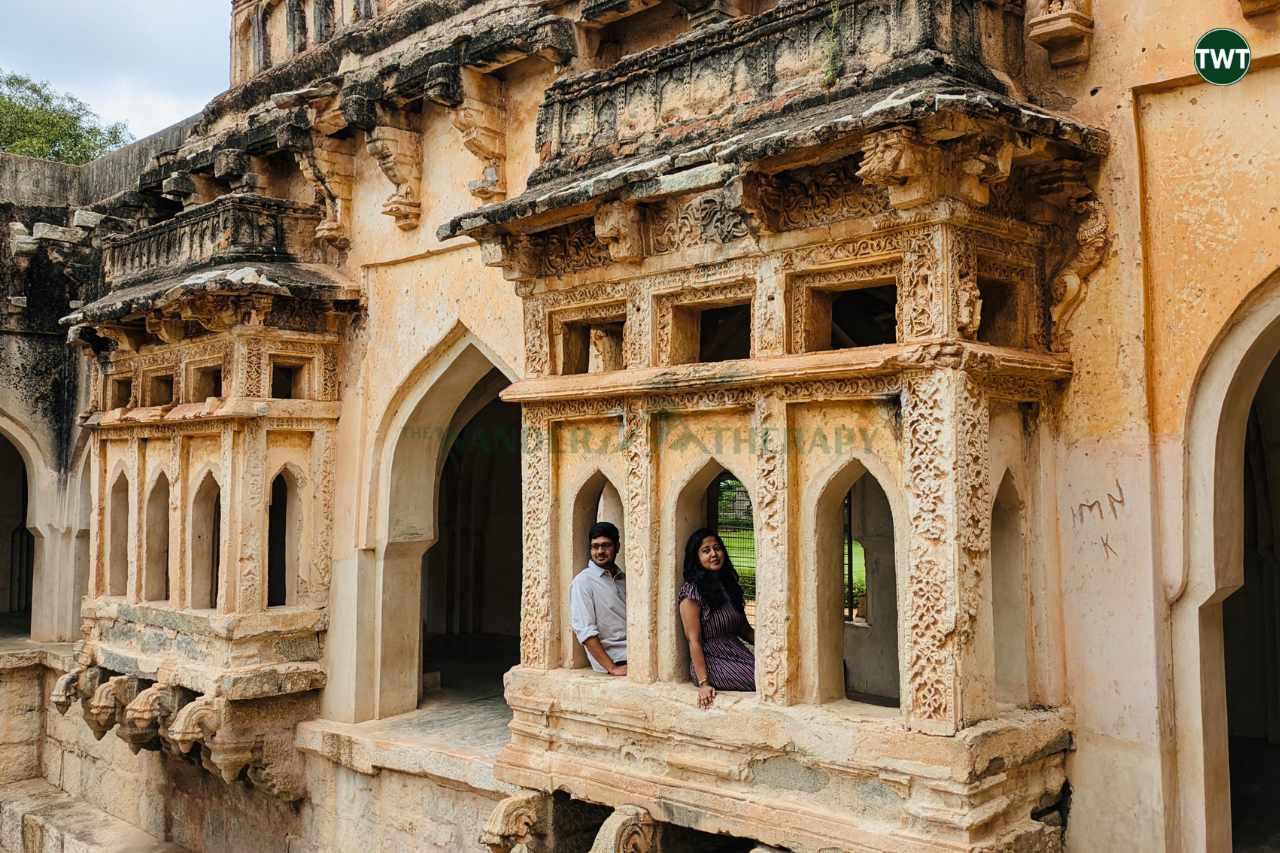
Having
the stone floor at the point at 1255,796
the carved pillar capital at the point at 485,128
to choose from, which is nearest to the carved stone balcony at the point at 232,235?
the carved pillar capital at the point at 485,128

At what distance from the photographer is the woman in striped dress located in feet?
15.8

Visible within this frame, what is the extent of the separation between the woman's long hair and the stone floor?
7.49ft

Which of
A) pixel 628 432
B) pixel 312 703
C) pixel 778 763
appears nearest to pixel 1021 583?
pixel 778 763

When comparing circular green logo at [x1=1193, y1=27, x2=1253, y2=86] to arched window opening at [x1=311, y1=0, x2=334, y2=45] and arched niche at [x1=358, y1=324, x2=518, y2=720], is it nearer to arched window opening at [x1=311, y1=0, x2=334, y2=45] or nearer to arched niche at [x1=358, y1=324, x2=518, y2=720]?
arched niche at [x1=358, y1=324, x2=518, y2=720]

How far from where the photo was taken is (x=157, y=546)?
848 cm

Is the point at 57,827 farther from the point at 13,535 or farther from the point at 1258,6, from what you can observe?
the point at 1258,6

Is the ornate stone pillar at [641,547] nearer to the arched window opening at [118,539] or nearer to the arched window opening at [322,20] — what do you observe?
the arched window opening at [322,20]

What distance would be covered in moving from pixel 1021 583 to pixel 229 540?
515 centimetres

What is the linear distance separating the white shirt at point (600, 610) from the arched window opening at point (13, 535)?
11.1 m

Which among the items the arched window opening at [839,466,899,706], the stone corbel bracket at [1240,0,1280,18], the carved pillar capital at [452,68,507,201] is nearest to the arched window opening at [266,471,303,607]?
the carved pillar capital at [452,68,507,201]

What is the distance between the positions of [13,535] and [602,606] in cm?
1159

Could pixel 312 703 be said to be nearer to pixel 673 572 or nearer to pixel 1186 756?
pixel 673 572

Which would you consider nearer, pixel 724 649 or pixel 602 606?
pixel 724 649

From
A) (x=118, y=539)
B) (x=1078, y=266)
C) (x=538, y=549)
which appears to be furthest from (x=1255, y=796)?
(x=118, y=539)
